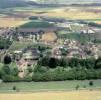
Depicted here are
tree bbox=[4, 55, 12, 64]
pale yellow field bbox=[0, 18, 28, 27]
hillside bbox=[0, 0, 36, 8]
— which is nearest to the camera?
tree bbox=[4, 55, 12, 64]

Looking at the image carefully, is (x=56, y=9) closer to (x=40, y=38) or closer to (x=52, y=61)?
(x=40, y=38)

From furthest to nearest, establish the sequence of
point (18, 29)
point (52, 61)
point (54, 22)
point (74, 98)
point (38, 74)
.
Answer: point (54, 22) → point (18, 29) → point (52, 61) → point (38, 74) → point (74, 98)

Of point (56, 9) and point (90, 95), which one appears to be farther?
point (56, 9)

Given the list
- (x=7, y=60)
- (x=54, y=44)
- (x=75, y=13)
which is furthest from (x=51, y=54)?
(x=75, y=13)

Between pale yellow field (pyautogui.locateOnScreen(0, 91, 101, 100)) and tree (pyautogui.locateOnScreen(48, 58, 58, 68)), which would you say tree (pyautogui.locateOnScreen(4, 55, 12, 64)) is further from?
pale yellow field (pyautogui.locateOnScreen(0, 91, 101, 100))

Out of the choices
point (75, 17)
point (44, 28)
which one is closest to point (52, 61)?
point (44, 28)

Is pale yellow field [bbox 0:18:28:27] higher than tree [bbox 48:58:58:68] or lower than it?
lower

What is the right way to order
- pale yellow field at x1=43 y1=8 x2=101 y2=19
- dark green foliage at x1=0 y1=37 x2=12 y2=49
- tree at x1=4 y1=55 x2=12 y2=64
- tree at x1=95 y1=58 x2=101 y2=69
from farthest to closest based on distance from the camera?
1. pale yellow field at x1=43 y1=8 x2=101 y2=19
2. dark green foliage at x1=0 y1=37 x2=12 y2=49
3. tree at x1=4 y1=55 x2=12 y2=64
4. tree at x1=95 y1=58 x2=101 y2=69

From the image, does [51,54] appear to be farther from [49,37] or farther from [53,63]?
[49,37]

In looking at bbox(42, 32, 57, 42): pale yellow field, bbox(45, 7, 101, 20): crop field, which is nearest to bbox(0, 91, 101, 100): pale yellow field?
bbox(42, 32, 57, 42): pale yellow field
